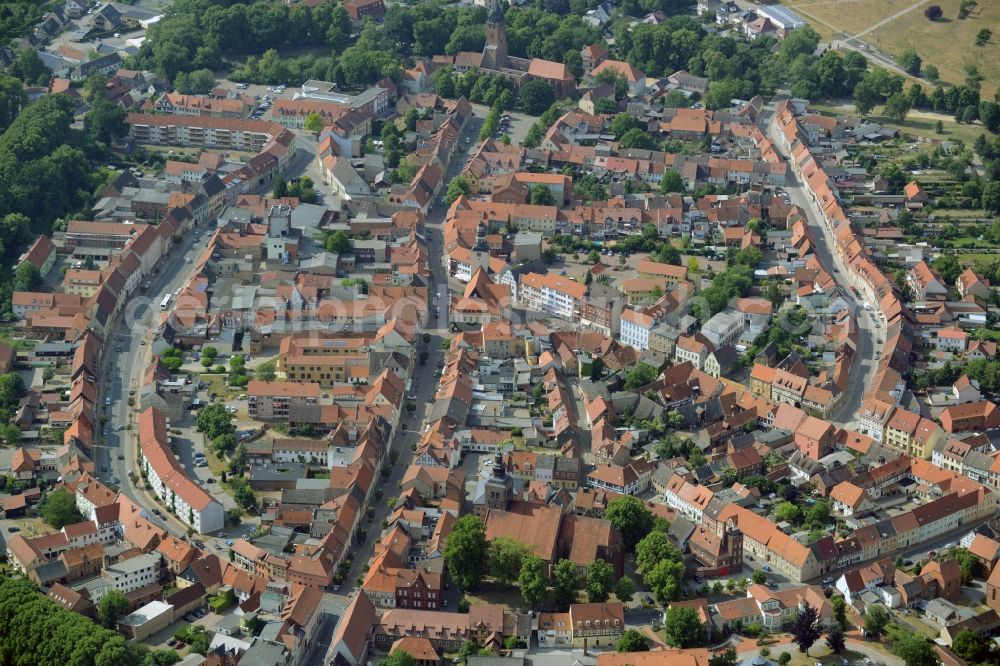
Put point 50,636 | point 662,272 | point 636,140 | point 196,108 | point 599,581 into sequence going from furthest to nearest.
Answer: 1. point 196,108
2. point 636,140
3. point 662,272
4. point 599,581
5. point 50,636

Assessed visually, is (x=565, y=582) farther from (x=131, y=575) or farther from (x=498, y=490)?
(x=131, y=575)

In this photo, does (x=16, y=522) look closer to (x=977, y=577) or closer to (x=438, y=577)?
(x=438, y=577)

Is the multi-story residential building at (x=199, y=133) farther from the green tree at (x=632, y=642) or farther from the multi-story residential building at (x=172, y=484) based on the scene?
the green tree at (x=632, y=642)

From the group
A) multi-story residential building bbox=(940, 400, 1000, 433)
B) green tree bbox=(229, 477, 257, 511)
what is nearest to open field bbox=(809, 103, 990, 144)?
multi-story residential building bbox=(940, 400, 1000, 433)

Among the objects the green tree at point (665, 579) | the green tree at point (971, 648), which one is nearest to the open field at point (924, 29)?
the green tree at point (971, 648)

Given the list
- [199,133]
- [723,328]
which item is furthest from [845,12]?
[723,328]

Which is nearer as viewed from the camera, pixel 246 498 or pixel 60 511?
pixel 60 511
